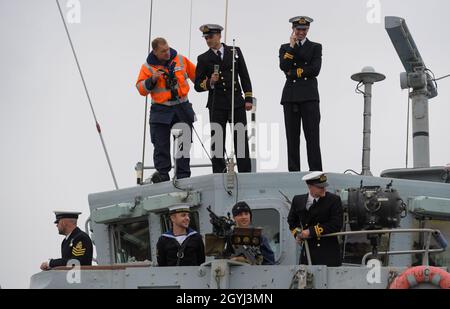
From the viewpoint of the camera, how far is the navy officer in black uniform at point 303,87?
16656mm

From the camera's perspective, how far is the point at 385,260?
15.4 metres

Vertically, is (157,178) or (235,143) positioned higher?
(235,143)

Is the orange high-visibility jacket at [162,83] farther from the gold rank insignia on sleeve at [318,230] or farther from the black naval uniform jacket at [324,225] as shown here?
the gold rank insignia on sleeve at [318,230]

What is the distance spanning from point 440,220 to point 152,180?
387 cm

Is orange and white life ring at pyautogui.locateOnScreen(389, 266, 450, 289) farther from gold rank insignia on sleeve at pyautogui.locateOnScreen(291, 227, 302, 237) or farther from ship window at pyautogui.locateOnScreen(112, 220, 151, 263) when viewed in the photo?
ship window at pyautogui.locateOnScreen(112, 220, 151, 263)

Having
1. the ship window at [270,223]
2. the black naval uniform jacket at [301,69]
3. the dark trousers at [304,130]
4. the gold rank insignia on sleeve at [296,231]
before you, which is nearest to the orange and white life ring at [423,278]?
the gold rank insignia on sleeve at [296,231]

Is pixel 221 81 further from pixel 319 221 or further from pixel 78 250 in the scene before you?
pixel 319 221

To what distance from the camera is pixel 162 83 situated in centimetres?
1689

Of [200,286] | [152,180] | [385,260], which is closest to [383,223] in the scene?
[385,260]

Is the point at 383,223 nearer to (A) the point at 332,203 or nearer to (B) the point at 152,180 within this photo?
(A) the point at 332,203

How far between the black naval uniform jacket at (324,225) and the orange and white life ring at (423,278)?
137cm

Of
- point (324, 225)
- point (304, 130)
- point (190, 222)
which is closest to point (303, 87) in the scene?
point (304, 130)

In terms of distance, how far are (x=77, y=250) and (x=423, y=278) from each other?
187 inches

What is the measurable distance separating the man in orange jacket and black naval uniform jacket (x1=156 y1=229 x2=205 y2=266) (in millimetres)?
2885
